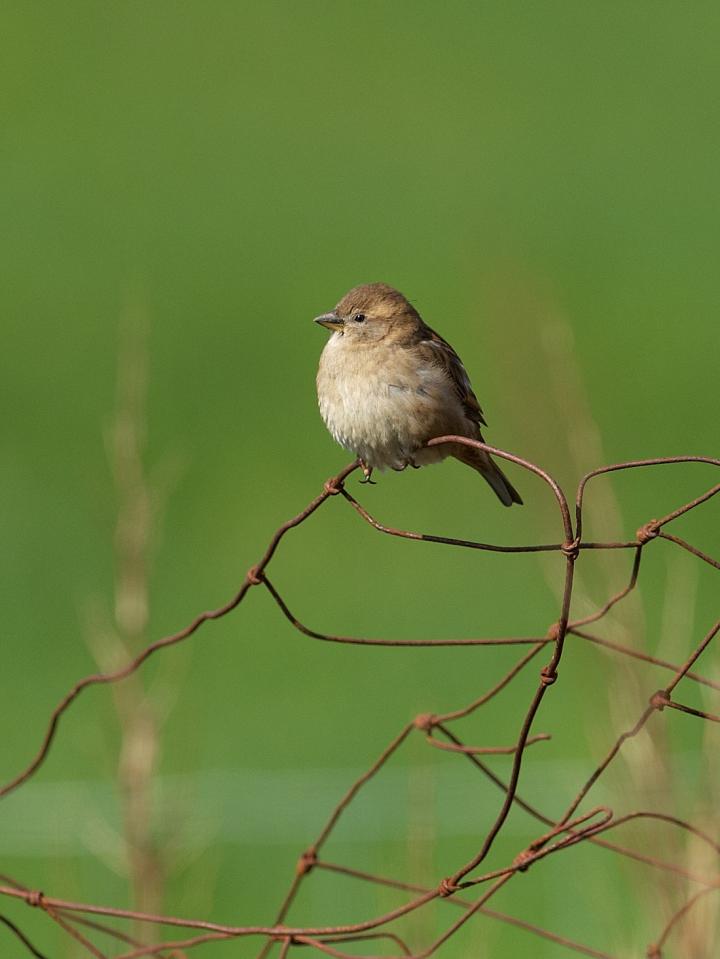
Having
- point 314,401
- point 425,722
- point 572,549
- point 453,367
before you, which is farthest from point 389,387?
point 314,401

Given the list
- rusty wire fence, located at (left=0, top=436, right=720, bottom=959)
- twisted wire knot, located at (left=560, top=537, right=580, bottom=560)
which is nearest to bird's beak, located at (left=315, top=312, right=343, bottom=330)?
rusty wire fence, located at (left=0, top=436, right=720, bottom=959)

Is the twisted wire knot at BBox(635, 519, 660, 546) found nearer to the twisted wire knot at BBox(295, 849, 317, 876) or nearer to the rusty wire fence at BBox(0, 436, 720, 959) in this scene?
the rusty wire fence at BBox(0, 436, 720, 959)

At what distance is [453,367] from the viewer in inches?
170

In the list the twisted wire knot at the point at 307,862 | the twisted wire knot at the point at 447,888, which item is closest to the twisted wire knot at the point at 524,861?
the twisted wire knot at the point at 447,888

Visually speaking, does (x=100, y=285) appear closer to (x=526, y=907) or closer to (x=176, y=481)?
(x=176, y=481)

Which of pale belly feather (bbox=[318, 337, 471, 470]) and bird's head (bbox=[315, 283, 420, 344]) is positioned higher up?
bird's head (bbox=[315, 283, 420, 344])

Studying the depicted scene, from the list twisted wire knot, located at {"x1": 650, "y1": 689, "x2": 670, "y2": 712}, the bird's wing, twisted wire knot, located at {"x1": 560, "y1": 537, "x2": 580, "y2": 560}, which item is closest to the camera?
twisted wire knot, located at {"x1": 560, "y1": 537, "x2": 580, "y2": 560}

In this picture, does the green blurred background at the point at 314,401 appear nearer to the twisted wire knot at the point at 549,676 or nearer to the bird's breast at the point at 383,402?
the bird's breast at the point at 383,402

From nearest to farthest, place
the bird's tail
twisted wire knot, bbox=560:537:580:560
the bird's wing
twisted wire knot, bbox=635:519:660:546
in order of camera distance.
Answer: twisted wire knot, bbox=560:537:580:560, twisted wire knot, bbox=635:519:660:546, the bird's wing, the bird's tail

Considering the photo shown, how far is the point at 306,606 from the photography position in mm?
12039

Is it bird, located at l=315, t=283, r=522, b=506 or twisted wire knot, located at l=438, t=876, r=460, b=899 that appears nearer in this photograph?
twisted wire knot, located at l=438, t=876, r=460, b=899

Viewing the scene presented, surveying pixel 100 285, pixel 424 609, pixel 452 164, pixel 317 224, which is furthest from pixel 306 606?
pixel 452 164

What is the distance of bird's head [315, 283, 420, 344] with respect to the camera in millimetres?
4332

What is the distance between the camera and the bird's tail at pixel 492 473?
14.5 feet
